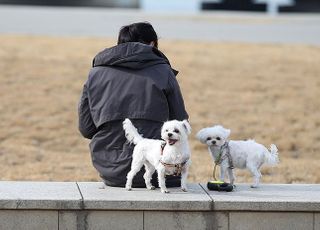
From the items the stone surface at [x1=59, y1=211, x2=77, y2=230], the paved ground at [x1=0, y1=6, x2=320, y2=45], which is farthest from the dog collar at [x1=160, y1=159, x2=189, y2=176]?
the paved ground at [x1=0, y1=6, x2=320, y2=45]

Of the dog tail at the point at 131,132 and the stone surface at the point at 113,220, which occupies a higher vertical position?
the dog tail at the point at 131,132

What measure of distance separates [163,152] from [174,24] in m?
17.7

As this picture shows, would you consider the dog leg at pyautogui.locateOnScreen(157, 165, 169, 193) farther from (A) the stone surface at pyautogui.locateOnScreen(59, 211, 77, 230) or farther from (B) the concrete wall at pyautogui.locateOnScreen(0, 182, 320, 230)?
(A) the stone surface at pyautogui.locateOnScreen(59, 211, 77, 230)

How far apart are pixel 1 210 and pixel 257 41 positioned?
16.4 metres

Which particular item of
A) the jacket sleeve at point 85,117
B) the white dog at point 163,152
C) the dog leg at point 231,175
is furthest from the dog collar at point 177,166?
the jacket sleeve at point 85,117

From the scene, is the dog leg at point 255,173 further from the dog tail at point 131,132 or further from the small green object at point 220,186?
the dog tail at point 131,132

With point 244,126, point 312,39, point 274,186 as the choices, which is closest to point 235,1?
point 312,39

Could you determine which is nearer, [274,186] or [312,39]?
[274,186]

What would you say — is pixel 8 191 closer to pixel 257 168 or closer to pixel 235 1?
pixel 257 168

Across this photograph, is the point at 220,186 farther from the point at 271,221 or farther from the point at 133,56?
the point at 133,56

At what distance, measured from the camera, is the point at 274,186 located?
21.8 ft

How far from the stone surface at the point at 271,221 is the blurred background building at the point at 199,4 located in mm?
19943

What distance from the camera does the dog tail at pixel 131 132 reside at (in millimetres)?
6070

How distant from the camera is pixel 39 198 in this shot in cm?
573
